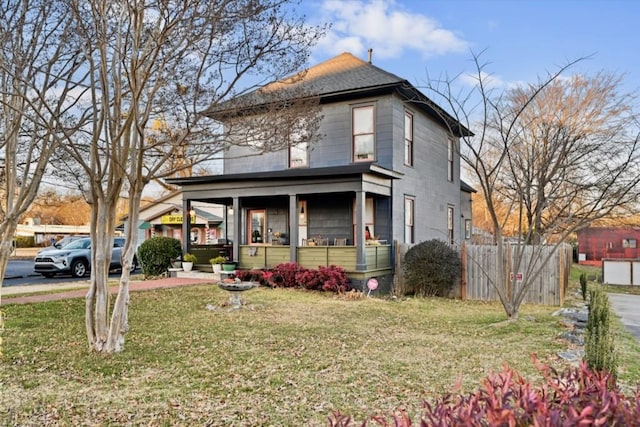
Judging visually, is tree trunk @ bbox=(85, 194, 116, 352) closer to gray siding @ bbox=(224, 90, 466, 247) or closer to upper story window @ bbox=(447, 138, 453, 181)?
gray siding @ bbox=(224, 90, 466, 247)

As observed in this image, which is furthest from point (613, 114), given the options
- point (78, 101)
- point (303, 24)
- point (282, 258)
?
point (78, 101)

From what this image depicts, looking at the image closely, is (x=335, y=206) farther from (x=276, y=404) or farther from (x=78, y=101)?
(x=276, y=404)

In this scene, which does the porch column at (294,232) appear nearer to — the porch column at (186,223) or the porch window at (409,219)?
the porch window at (409,219)

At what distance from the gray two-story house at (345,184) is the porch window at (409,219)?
4cm

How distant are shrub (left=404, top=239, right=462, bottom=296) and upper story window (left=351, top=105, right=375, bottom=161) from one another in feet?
11.7

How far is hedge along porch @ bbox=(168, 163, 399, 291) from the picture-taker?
44.8 ft

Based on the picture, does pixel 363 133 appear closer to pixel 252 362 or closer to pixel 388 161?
pixel 388 161

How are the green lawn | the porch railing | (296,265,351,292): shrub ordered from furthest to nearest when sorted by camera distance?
the porch railing → (296,265,351,292): shrub → the green lawn

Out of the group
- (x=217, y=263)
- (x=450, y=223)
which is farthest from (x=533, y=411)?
(x=450, y=223)

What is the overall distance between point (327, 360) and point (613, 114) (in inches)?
852

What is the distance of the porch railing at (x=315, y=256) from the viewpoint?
13875 millimetres

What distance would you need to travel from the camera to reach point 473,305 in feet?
40.7

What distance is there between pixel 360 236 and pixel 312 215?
3533mm

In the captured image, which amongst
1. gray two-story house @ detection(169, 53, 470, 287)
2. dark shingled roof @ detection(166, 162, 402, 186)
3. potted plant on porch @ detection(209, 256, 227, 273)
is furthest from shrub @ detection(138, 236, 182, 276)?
dark shingled roof @ detection(166, 162, 402, 186)
